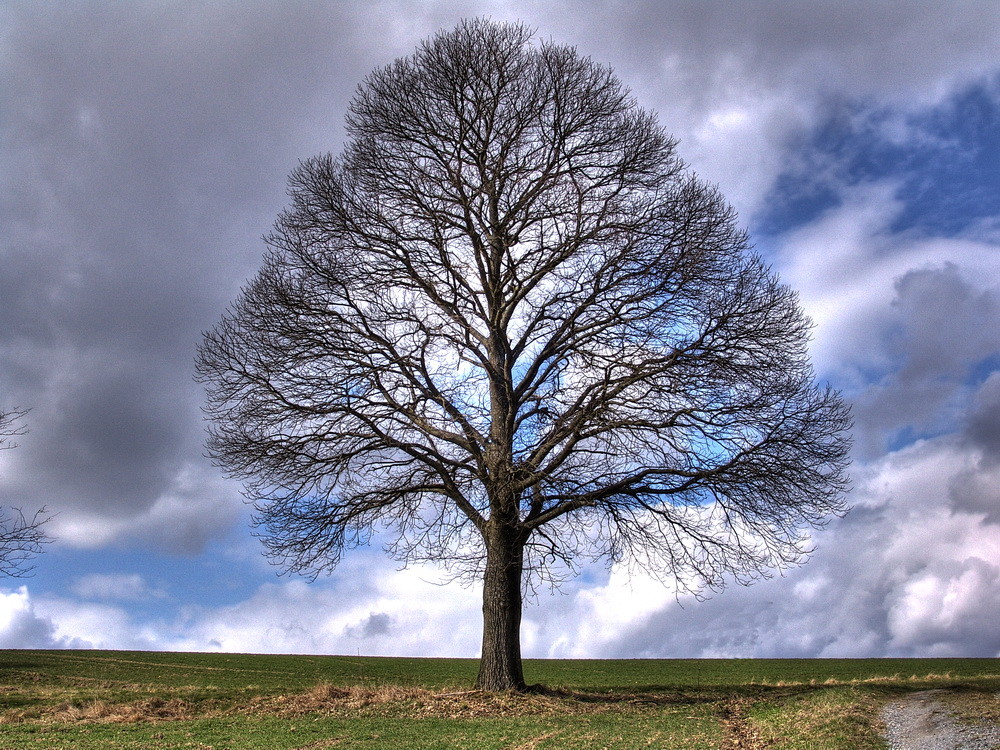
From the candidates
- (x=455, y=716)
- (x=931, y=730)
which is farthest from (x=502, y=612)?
(x=931, y=730)

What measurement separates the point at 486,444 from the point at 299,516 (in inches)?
157

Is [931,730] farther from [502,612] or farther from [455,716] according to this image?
[455,716]

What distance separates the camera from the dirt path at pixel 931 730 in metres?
10.3

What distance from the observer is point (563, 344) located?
15.9m

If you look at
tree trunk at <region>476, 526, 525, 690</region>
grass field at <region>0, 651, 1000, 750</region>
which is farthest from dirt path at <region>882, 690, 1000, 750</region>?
tree trunk at <region>476, 526, 525, 690</region>

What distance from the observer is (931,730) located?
11453mm

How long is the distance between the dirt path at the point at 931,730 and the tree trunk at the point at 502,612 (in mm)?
6535

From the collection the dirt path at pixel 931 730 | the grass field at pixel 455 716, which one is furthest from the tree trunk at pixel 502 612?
the dirt path at pixel 931 730

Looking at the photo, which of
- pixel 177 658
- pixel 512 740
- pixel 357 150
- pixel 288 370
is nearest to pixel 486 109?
pixel 357 150

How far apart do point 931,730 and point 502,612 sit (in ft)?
24.2

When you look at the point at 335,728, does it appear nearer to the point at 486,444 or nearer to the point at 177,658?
the point at 486,444

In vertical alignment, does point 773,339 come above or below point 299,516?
above

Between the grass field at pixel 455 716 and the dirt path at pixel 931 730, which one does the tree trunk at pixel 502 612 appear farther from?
the dirt path at pixel 931 730

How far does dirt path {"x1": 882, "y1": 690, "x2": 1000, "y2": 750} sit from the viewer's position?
1032 cm
